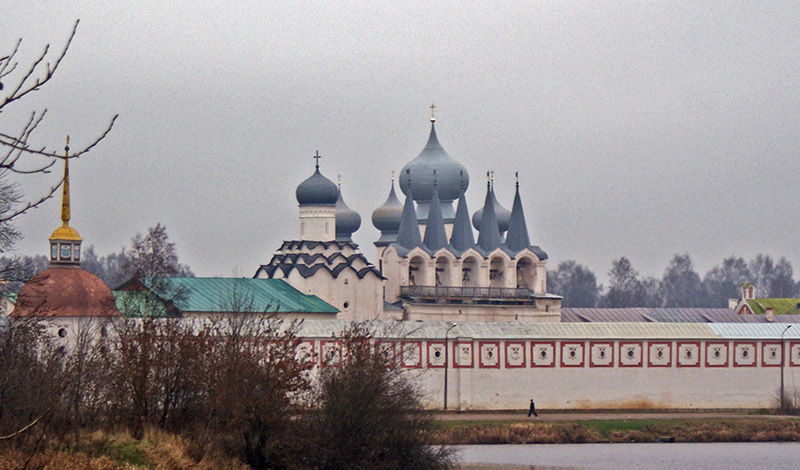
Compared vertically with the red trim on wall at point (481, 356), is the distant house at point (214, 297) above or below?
above

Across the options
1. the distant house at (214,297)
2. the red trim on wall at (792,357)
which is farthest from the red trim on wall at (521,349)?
the red trim on wall at (792,357)

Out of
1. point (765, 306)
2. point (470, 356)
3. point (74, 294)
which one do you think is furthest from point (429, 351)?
point (765, 306)

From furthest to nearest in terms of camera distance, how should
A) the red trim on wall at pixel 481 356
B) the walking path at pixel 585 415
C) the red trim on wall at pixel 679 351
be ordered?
the red trim on wall at pixel 679 351
the red trim on wall at pixel 481 356
the walking path at pixel 585 415

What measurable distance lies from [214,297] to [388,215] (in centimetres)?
1339

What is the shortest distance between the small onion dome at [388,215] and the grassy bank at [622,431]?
1929cm

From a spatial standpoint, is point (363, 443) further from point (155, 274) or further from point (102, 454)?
point (155, 274)

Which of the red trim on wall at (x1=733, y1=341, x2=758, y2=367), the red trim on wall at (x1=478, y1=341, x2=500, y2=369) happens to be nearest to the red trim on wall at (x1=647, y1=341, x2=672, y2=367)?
the red trim on wall at (x1=733, y1=341, x2=758, y2=367)

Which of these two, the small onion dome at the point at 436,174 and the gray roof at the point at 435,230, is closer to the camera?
the gray roof at the point at 435,230

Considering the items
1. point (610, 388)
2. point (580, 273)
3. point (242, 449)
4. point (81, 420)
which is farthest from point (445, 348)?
point (580, 273)

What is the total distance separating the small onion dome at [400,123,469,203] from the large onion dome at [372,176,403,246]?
0.64 metres

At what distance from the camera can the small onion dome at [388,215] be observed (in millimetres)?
49125

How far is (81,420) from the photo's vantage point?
16.2 metres

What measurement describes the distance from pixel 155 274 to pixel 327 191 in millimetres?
11205

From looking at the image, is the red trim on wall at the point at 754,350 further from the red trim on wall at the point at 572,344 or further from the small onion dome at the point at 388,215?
the small onion dome at the point at 388,215
